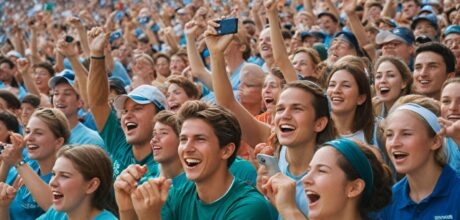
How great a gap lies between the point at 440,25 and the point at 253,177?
237 inches

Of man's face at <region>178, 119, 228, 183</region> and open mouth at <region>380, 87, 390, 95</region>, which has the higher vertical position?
open mouth at <region>380, 87, 390, 95</region>

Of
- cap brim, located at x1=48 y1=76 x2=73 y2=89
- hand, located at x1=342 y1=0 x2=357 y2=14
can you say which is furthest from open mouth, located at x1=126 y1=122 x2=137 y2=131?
hand, located at x1=342 y1=0 x2=357 y2=14

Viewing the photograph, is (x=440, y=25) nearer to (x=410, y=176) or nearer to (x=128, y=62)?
(x=128, y=62)

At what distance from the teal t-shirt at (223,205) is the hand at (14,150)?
1.49 metres

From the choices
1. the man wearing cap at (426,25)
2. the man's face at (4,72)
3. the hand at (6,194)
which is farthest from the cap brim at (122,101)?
the man's face at (4,72)

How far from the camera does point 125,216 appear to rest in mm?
3973

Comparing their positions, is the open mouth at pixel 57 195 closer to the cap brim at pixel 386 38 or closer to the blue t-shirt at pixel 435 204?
the blue t-shirt at pixel 435 204

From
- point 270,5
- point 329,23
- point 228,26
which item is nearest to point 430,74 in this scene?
point 270,5

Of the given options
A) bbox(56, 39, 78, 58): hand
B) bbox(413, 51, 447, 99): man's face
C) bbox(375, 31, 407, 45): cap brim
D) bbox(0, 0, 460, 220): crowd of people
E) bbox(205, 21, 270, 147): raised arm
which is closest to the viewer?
bbox(0, 0, 460, 220): crowd of people

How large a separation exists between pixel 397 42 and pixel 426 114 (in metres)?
3.72

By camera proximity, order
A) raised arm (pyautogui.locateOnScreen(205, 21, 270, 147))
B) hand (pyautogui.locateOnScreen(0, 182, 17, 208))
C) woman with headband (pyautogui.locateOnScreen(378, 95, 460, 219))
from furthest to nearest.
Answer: raised arm (pyautogui.locateOnScreen(205, 21, 270, 147))
hand (pyautogui.locateOnScreen(0, 182, 17, 208))
woman with headband (pyautogui.locateOnScreen(378, 95, 460, 219))

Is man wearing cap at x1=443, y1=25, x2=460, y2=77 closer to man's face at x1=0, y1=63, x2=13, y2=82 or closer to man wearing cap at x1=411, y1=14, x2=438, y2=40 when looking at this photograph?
man wearing cap at x1=411, y1=14, x2=438, y2=40

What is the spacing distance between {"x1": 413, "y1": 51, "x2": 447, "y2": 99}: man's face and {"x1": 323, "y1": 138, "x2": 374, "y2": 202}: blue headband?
2.67 m

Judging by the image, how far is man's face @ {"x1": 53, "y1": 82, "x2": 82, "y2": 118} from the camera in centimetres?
695
